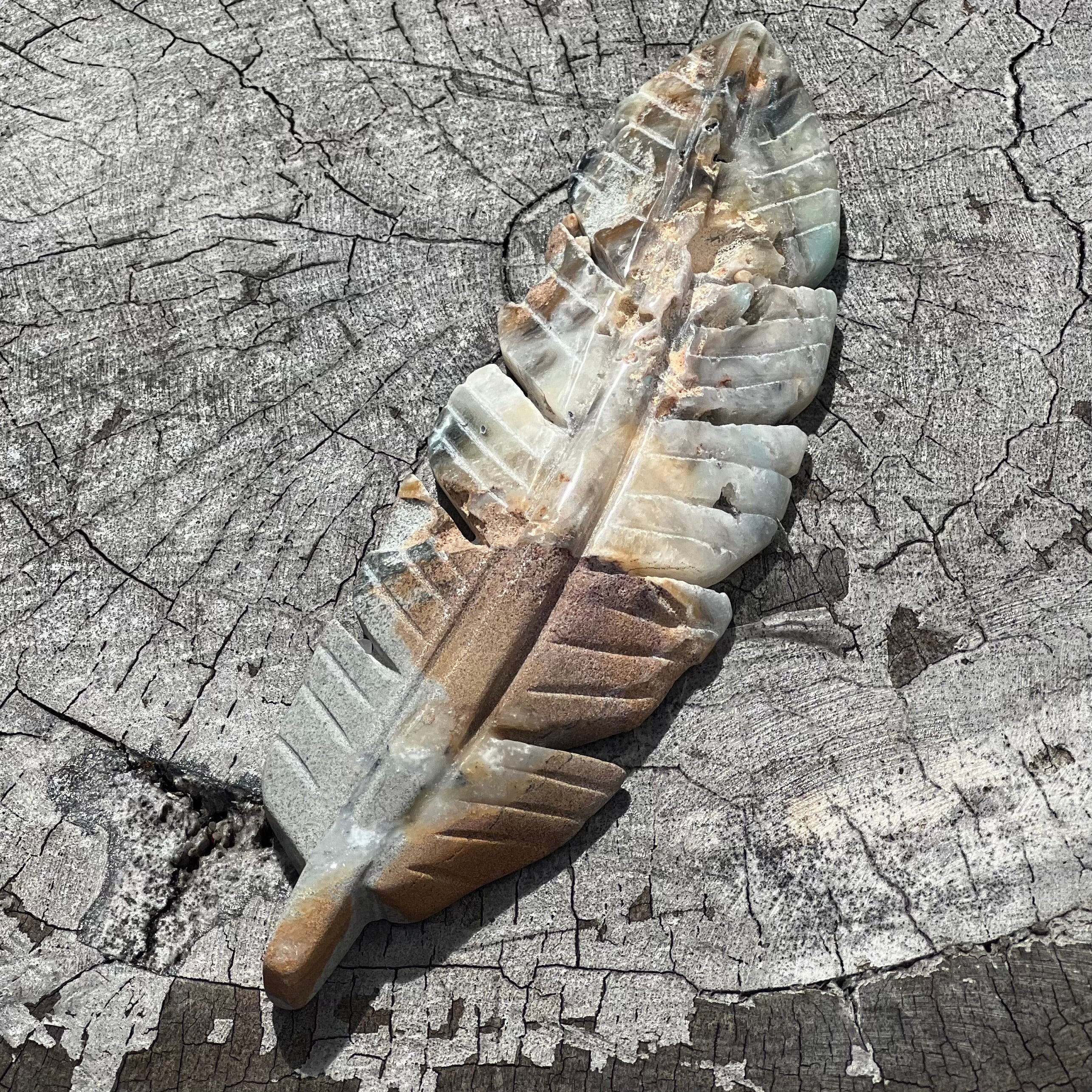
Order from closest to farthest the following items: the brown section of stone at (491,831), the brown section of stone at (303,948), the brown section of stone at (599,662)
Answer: the brown section of stone at (303,948) → the brown section of stone at (491,831) → the brown section of stone at (599,662)

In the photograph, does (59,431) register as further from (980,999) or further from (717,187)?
(980,999)

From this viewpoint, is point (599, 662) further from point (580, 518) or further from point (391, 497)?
point (391, 497)

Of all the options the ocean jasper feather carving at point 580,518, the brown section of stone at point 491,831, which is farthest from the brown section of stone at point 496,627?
the brown section of stone at point 491,831

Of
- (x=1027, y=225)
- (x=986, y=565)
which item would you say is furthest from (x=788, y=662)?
(x=1027, y=225)

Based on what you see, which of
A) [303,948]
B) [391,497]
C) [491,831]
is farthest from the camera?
[391,497]

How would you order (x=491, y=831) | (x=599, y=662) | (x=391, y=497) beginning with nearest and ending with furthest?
(x=491, y=831) < (x=599, y=662) < (x=391, y=497)

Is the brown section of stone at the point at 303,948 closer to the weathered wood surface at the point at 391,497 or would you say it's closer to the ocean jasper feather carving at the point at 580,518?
the ocean jasper feather carving at the point at 580,518

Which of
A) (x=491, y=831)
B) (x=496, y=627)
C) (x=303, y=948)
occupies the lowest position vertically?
(x=491, y=831)

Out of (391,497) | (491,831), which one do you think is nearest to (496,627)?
(491,831)
